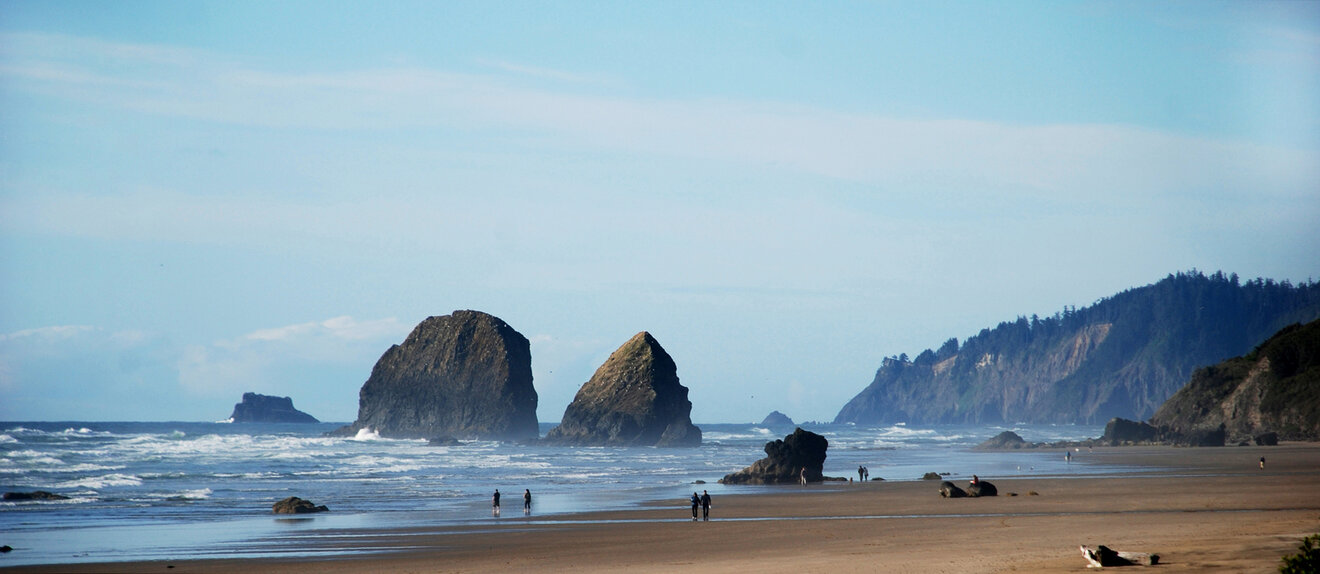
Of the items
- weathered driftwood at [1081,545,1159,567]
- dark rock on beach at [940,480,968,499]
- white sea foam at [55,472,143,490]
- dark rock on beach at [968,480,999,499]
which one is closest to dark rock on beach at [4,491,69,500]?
white sea foam at [55,472,143,490]

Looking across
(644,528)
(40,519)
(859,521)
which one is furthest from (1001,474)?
(40,519)

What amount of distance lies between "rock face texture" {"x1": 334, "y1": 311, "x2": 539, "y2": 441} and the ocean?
2575 inches

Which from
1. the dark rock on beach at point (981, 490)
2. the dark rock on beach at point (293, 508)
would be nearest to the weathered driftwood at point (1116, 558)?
the dark rock on beach at point (981, 490)

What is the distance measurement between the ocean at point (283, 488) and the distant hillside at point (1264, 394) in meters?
28.4

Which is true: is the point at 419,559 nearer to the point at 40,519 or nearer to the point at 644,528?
the point at 644,528

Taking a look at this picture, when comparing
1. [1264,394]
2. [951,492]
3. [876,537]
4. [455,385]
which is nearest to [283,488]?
[951,492]

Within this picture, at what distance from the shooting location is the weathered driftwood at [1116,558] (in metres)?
18.7

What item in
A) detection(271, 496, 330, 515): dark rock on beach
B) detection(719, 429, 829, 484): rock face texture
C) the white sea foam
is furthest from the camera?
detection(719, 429, 829, 484): rock face texture

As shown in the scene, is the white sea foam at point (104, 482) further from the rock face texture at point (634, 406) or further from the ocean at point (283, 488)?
the rock face texture at point (634, 406)

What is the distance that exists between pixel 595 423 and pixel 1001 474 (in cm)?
7677

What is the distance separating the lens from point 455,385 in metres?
158

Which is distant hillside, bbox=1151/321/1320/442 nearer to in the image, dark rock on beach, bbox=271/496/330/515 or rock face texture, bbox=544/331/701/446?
rock face texture, bbox=544/331/701/446

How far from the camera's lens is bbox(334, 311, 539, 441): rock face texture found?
154000 millimetres

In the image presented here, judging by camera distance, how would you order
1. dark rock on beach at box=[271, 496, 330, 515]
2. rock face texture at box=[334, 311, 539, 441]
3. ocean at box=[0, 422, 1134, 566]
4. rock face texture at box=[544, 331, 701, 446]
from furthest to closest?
rock face texture at box=[334, 311, 539, 441] → rock face texture at box=[544, 331, 701, 446] → dark rock on beach at box=[271, 496, 330, 515] → ocean at box=[0, 422, 1134, 566]
